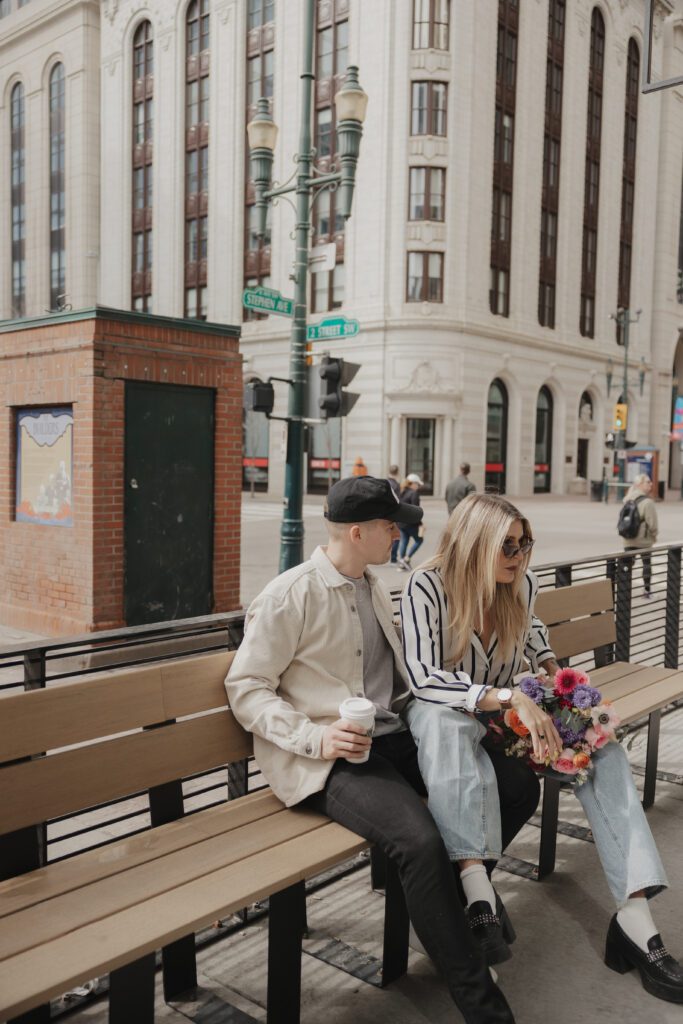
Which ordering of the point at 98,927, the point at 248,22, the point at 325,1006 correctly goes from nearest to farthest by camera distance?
the point at 98,927
the point at 325,1006
the point at 248,22

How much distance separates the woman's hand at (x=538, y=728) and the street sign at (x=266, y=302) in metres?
10.2

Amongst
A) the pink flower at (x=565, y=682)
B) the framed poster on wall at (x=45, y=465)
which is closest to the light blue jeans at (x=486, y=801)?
the pink flower at (x=565, y=682)

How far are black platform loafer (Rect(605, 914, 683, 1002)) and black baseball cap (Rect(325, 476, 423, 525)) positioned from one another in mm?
1603

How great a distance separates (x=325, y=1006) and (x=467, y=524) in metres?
1.70

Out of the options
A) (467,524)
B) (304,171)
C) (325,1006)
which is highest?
(304,171)

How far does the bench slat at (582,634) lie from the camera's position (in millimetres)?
4695

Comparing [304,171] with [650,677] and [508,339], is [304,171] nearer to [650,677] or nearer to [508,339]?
[650,677]

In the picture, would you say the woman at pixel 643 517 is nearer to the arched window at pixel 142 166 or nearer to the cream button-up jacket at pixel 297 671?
the cream button-up jacket at pixel 297 671

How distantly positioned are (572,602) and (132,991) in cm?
318

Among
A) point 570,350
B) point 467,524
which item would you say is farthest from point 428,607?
point 570,350

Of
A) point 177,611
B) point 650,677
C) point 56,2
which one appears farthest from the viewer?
point 56,2

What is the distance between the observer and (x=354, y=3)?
3569cm

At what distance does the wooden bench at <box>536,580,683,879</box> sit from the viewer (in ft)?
14.4

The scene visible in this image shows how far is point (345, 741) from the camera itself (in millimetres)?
2814
